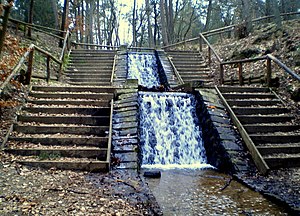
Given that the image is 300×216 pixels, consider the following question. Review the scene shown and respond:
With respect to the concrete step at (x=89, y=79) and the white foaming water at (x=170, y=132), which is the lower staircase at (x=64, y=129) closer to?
the white foaming water at (x=170, y=132)

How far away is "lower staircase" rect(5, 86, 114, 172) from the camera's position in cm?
595

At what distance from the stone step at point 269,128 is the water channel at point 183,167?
140 centimetres

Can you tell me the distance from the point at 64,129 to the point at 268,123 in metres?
5.46

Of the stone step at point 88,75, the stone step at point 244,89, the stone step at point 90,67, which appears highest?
the stone step at point 90,67

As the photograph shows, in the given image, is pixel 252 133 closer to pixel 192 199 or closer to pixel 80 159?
pixel 192 199

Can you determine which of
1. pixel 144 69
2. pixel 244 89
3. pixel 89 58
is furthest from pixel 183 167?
pixel 89 58

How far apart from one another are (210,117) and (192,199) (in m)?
3.36

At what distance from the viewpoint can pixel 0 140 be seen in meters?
6.14

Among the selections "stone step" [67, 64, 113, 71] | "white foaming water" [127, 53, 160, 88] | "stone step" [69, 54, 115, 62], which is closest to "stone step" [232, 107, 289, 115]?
"white foaming water" [127, 53, 160, 88]

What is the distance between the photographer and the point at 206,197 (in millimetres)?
5125

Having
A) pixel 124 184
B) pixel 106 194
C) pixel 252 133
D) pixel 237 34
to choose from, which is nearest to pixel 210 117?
pixel 252 133

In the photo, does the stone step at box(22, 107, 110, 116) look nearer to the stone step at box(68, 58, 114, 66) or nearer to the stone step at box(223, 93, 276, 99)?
the stone step at box(223, 93, 276, 99)

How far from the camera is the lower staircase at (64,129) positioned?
5953 millimetres

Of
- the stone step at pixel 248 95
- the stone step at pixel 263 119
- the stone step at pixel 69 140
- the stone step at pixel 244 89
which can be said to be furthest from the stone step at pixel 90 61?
the stone step at pixel 263 119
